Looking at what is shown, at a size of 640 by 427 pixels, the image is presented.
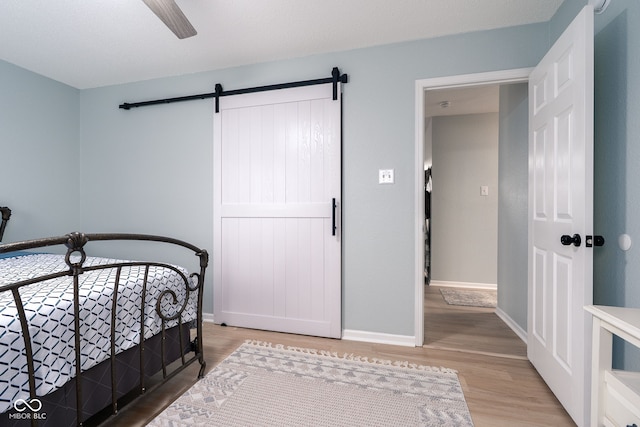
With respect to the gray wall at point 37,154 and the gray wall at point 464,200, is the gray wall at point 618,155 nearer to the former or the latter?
the gray wall at point 464,200

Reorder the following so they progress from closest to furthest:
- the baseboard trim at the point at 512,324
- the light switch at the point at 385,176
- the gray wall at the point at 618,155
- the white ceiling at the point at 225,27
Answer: the gray wall at the point at 618,155, the white ceiling at the point at 225,27, the light switch at the point at 385,176, the baseboard trim at the point at 512,324

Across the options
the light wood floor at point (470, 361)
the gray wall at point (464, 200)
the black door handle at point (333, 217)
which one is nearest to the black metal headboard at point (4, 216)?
the light wood floor at point (470, 361)

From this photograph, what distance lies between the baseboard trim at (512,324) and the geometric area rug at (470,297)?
1.17ft

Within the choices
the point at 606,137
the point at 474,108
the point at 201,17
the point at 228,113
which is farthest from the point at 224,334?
the point at 474,108

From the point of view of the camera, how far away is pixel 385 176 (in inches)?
92.2

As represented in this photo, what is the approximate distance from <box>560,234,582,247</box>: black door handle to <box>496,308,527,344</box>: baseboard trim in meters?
1.37

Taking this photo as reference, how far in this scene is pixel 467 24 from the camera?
210 centimetres

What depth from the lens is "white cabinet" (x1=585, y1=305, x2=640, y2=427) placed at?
2.81ft

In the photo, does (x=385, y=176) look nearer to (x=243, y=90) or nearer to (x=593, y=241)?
(x=593, y=241)

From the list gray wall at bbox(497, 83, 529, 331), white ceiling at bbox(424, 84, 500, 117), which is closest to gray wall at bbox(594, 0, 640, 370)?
gray wall at bbox(497, 83, 529, 331)

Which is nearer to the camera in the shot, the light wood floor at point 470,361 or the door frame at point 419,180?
the light wood floor at point 470,361

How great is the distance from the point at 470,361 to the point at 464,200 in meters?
2.60

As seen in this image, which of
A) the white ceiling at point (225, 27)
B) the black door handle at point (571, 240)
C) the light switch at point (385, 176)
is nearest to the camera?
the black door handle at point (571, 240)

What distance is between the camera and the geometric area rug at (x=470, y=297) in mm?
3404
